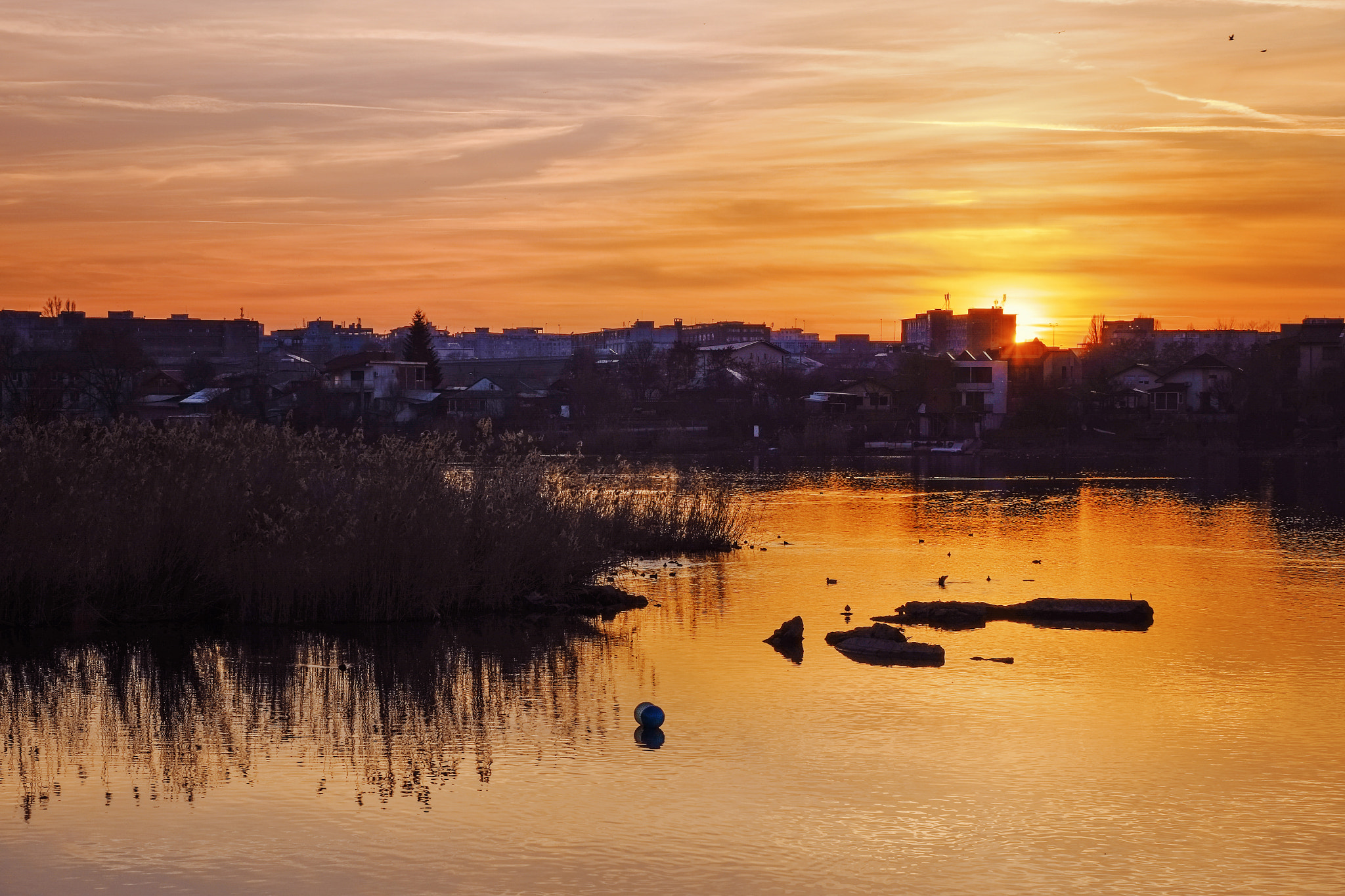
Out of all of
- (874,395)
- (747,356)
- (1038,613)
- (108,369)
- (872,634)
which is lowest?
(1038,613)

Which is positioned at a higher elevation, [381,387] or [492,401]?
[381,387]

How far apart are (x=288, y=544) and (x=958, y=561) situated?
1334 cm

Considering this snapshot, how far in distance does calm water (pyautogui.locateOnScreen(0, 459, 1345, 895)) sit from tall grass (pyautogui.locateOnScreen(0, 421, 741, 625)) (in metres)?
0.85

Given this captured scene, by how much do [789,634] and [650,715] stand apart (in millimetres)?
4617

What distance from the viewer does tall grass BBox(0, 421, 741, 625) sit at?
1780 cm

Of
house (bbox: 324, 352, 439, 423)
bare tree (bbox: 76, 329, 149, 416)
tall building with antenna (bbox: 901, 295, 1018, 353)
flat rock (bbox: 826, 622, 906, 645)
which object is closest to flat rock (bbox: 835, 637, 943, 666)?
flat rock (bbox: 826, 622, 906, 645)

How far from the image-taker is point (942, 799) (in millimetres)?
11180

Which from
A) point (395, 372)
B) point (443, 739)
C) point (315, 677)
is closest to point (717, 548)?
point (315, 677)

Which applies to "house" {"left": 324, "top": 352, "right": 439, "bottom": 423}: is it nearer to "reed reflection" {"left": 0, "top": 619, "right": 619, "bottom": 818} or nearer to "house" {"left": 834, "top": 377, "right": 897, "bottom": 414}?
"house" {"left": 834, "top": 377, "right": 897, "bottom": 414}

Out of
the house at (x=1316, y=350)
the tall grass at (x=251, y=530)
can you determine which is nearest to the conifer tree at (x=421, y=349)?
the house at (x=1316, y=350)

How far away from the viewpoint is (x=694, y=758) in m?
12.4

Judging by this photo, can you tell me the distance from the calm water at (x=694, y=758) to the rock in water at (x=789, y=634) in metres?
0.31

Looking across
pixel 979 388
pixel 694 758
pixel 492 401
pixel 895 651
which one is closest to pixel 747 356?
pixel 979 388

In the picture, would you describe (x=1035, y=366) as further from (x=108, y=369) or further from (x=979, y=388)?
(x=108, y=369)
